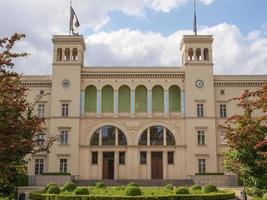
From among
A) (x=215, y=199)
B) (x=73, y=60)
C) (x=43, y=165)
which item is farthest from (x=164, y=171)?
(x=215, y=199)

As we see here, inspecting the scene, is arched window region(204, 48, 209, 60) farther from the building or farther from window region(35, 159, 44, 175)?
window region(35, 159, 44, 175)

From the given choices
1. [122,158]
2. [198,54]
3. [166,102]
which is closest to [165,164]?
[122,158]

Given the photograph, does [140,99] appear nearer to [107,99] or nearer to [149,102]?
[149,102]

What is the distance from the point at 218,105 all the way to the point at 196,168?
855 centimetres

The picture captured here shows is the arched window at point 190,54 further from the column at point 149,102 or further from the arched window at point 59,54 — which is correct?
the arched window at point 59,54

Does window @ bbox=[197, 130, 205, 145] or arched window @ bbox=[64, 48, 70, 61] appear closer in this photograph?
window @ bbox=[197, 130, 205, 145]

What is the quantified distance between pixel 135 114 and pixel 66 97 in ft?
29.2

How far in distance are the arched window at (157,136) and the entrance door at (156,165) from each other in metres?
1.37

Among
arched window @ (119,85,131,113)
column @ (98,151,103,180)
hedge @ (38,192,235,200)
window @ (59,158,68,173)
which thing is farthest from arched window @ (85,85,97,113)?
hedge @ (38,192,235,200)

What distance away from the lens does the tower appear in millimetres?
50625

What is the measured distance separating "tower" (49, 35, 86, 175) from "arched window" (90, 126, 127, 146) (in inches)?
90.5

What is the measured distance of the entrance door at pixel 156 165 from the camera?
5138 centimetres

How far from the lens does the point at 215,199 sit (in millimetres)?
28594

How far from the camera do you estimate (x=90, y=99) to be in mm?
53312
